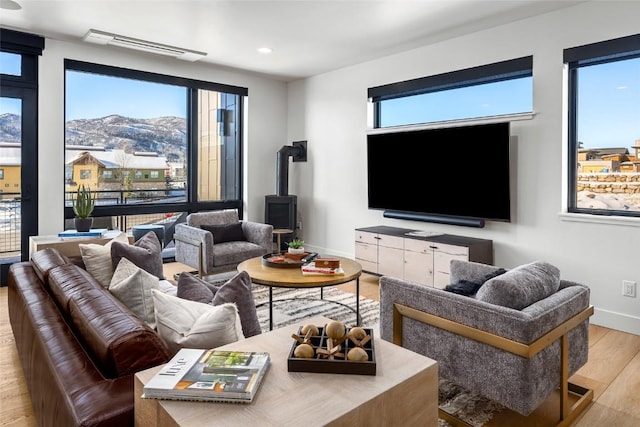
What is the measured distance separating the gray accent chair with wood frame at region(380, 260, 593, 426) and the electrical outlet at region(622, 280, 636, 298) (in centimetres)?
145

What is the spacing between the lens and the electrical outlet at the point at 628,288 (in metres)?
3.39

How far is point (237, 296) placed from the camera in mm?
1791

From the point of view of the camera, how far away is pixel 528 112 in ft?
13.1

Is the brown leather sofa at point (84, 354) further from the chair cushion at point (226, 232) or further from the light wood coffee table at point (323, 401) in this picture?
the chair cushion at point (226, 232)

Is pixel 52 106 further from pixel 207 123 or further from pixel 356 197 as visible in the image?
pixel 356 197

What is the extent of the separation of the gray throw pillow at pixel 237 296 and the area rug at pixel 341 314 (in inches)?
43.1

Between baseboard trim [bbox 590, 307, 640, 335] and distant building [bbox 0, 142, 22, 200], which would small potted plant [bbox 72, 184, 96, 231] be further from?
baseboard trim [bbox 590, 307, 640, 335]

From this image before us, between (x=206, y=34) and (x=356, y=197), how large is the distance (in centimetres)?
261

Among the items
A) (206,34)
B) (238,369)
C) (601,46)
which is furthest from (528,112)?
(238,369)

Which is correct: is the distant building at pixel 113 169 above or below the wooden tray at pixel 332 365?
above

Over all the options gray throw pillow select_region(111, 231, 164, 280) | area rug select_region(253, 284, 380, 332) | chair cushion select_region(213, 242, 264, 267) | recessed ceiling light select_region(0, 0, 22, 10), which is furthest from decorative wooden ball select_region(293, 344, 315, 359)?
recessed ceiling light select_region(0, 0, 22, 10)

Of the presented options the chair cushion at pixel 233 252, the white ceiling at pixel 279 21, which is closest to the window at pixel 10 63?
the white ceiling at pixel 279 21

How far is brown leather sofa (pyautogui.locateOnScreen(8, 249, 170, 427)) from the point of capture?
1.20 m

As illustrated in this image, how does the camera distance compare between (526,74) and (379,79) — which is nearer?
(526,74)
